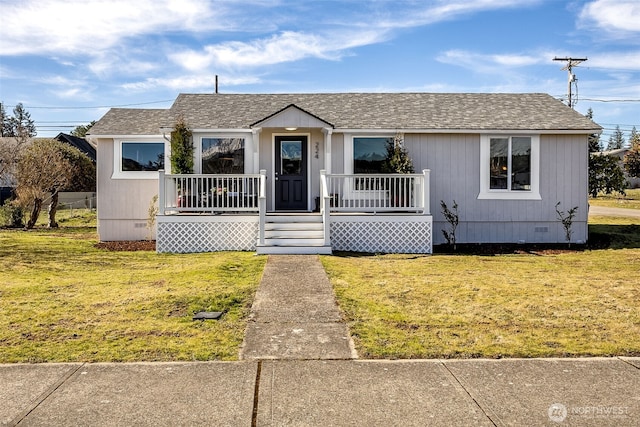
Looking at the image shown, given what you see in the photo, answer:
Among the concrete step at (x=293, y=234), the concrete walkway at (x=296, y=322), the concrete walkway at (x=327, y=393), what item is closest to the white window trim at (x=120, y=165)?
the concrete step at (x=293, y=234)

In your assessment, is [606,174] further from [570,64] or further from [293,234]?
[570,64]

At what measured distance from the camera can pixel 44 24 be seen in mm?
14297

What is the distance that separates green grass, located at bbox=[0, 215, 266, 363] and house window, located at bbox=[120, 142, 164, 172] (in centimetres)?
464

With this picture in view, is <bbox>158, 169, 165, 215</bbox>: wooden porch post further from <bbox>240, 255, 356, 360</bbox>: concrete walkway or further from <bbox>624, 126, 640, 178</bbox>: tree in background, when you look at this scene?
<bbox>624, 126, 640, 178</bbox>: tree in background

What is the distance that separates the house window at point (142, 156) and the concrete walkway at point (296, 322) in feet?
26.9

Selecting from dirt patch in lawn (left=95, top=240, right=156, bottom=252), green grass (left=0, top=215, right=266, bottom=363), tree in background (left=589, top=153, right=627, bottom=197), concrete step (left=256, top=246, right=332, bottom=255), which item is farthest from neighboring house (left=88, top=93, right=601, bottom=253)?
tree in background (left=589, top=153, right=627, bottom=197)

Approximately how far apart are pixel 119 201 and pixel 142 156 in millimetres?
1557

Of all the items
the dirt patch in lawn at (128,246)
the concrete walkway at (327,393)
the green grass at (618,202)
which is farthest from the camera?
the green grass at (618,202)

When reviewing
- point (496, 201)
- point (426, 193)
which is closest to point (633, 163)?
point (496, 201)

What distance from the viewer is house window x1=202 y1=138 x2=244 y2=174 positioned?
14.9 m

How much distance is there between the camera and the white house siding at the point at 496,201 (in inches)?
583

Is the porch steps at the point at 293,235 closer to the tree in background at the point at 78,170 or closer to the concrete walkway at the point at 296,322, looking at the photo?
the concrete walkway at the point at 296,322

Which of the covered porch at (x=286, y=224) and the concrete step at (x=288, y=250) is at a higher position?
the covered porch at (x=286, y=224)

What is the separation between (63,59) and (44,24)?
622 inches
